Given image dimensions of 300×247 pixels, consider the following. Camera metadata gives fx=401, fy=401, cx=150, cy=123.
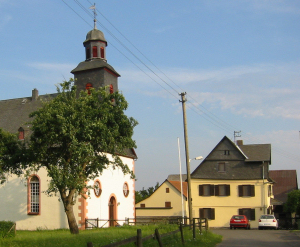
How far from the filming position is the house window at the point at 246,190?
42.9 metres

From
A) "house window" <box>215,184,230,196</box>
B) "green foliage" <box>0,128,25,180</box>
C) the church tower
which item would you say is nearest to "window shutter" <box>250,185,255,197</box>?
"house window" <box>215,184,230,196</box>

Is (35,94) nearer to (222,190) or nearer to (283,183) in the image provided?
(222,190)

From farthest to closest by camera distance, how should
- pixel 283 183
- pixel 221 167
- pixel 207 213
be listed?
1. pixel 283 183
2. pixel 221 167
3. pixel 207 213

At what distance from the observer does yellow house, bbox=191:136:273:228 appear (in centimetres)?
4278

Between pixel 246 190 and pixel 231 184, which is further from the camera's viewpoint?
pixel 231 184

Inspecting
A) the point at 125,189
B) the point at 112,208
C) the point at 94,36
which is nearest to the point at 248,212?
the point at 125,189

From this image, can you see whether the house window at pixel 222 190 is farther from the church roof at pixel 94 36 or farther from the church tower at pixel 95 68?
the church roof at pixel 94 36

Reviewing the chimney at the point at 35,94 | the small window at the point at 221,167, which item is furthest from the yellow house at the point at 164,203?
the chimney at the point at 35,94

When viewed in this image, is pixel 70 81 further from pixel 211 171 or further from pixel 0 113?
pixel 211 171

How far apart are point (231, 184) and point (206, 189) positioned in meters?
2.81

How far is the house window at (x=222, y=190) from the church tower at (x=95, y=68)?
17783 mm

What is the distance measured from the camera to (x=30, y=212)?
2784 centimetres

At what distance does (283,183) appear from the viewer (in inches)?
2403

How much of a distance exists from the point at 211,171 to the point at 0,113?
77.9 ft
